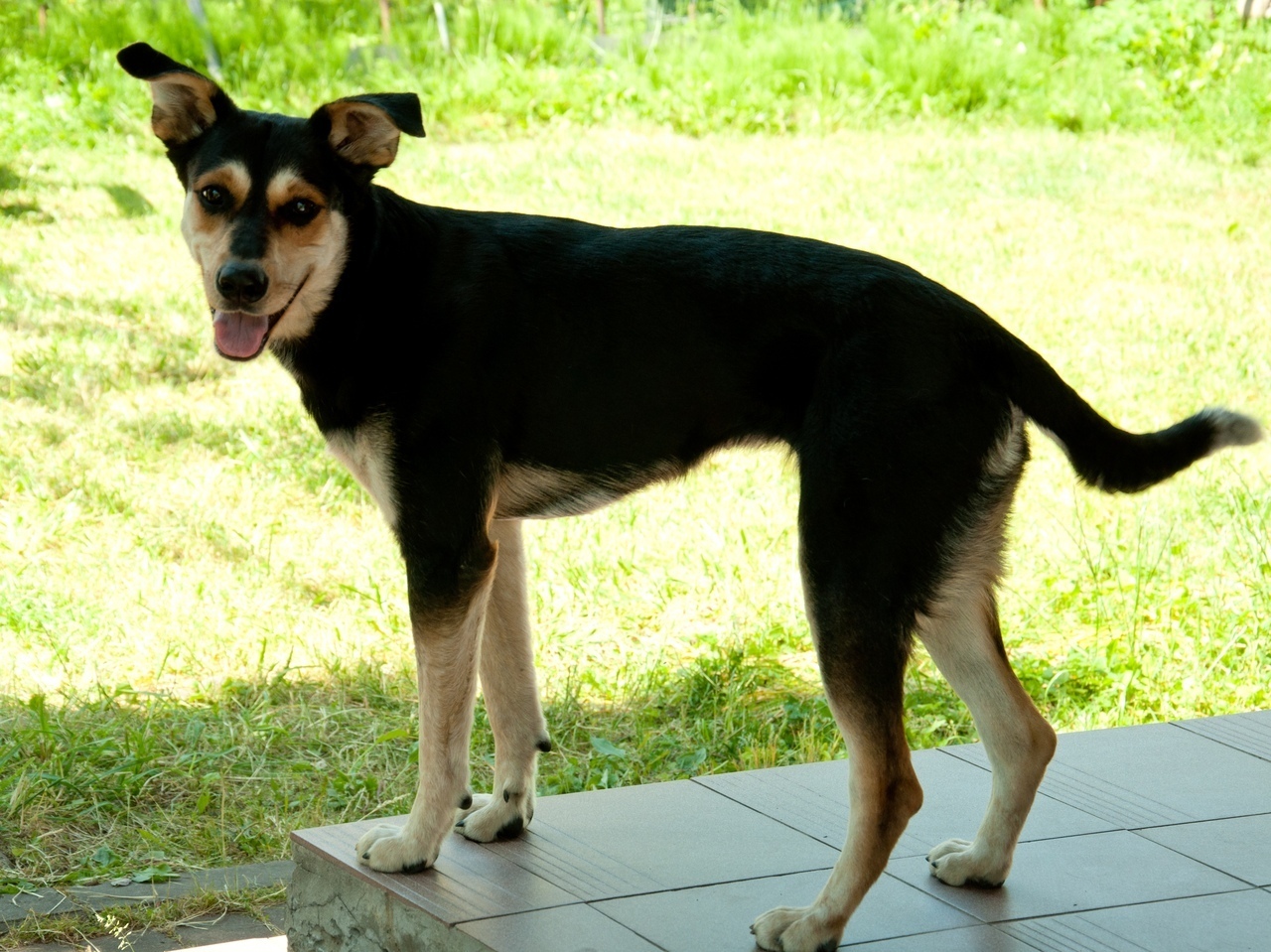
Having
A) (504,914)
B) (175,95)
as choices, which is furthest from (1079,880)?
(175,95)

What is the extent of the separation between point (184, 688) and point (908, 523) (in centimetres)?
300

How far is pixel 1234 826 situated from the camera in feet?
11.0

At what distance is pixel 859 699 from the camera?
8.82ft

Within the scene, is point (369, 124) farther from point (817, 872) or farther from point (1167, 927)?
point (1167, 927)

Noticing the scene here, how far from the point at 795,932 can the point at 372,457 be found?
1.28 metres

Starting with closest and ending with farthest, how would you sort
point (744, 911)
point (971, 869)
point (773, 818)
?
point (744, 911)
point (971, 869)
point (773, 818)

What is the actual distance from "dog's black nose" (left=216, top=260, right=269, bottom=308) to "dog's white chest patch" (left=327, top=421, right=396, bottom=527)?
344mm

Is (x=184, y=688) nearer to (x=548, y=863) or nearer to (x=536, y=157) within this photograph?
(x=548, y=863)

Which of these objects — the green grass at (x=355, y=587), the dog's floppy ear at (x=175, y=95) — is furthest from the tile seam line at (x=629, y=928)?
the dog's floppy ear at (x=175, y=95)

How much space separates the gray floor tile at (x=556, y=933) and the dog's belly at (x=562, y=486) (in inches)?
33.8

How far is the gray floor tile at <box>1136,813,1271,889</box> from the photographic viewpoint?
10.3 ft

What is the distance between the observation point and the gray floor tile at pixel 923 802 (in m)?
3.34

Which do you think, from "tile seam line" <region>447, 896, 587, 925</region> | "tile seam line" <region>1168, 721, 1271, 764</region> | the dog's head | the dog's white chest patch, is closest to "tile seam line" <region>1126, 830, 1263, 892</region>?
"tile seam line" <region>1168, 721, 1271, 764</region>

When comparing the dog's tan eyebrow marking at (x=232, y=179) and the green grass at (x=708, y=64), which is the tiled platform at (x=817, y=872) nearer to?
the dog's tan eyebrow marking at (x=232, y=179)
